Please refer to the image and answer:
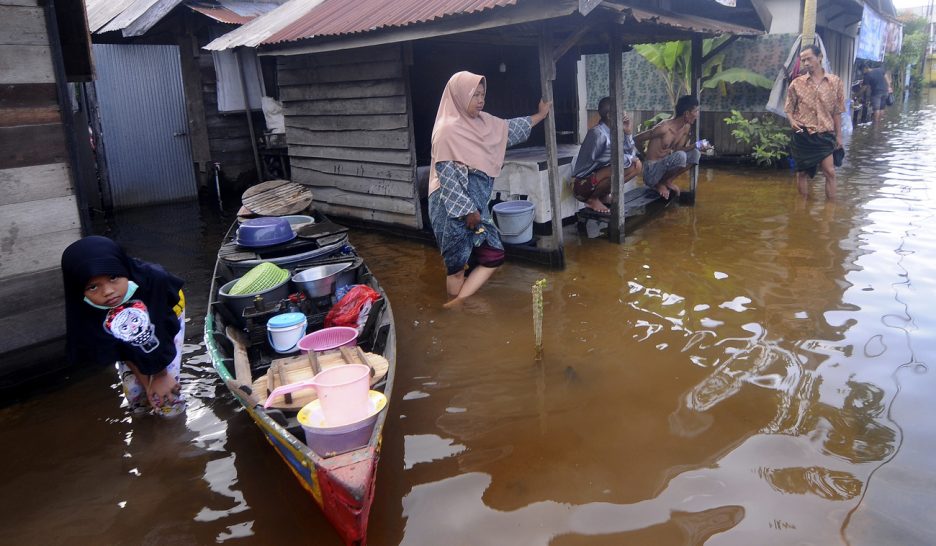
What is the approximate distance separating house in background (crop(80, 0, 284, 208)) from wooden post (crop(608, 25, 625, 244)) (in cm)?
660

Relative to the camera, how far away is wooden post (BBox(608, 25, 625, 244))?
23.0 feet

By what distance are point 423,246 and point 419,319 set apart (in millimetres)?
2601

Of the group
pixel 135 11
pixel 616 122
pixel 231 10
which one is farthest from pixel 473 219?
pixel 135 11

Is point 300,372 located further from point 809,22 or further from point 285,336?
point 809,22

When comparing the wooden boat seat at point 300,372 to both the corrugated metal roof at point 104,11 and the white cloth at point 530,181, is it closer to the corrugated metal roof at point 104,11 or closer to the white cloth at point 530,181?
the white cloth at point 530,181

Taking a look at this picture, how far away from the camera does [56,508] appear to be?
3.28 meters

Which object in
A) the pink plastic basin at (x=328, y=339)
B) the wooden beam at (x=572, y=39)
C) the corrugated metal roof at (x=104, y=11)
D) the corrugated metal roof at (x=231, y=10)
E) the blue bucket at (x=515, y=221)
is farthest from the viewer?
the corrugated metal roof at (x=104, y=11)

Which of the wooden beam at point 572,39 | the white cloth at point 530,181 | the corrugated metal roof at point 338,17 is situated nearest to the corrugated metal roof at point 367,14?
the corrugated metal roof at point 338,17

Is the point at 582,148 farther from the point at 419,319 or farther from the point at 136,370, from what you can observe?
the point at 136,370

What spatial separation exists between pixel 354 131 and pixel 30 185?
4708 mm

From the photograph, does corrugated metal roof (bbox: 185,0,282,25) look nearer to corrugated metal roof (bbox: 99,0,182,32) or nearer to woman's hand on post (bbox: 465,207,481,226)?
corrugated metal roof (bbox: 99,0,182,32)

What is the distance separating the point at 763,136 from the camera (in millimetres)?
11680

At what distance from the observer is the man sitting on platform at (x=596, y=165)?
7707 mm

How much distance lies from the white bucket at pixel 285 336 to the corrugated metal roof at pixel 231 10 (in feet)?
26.1
